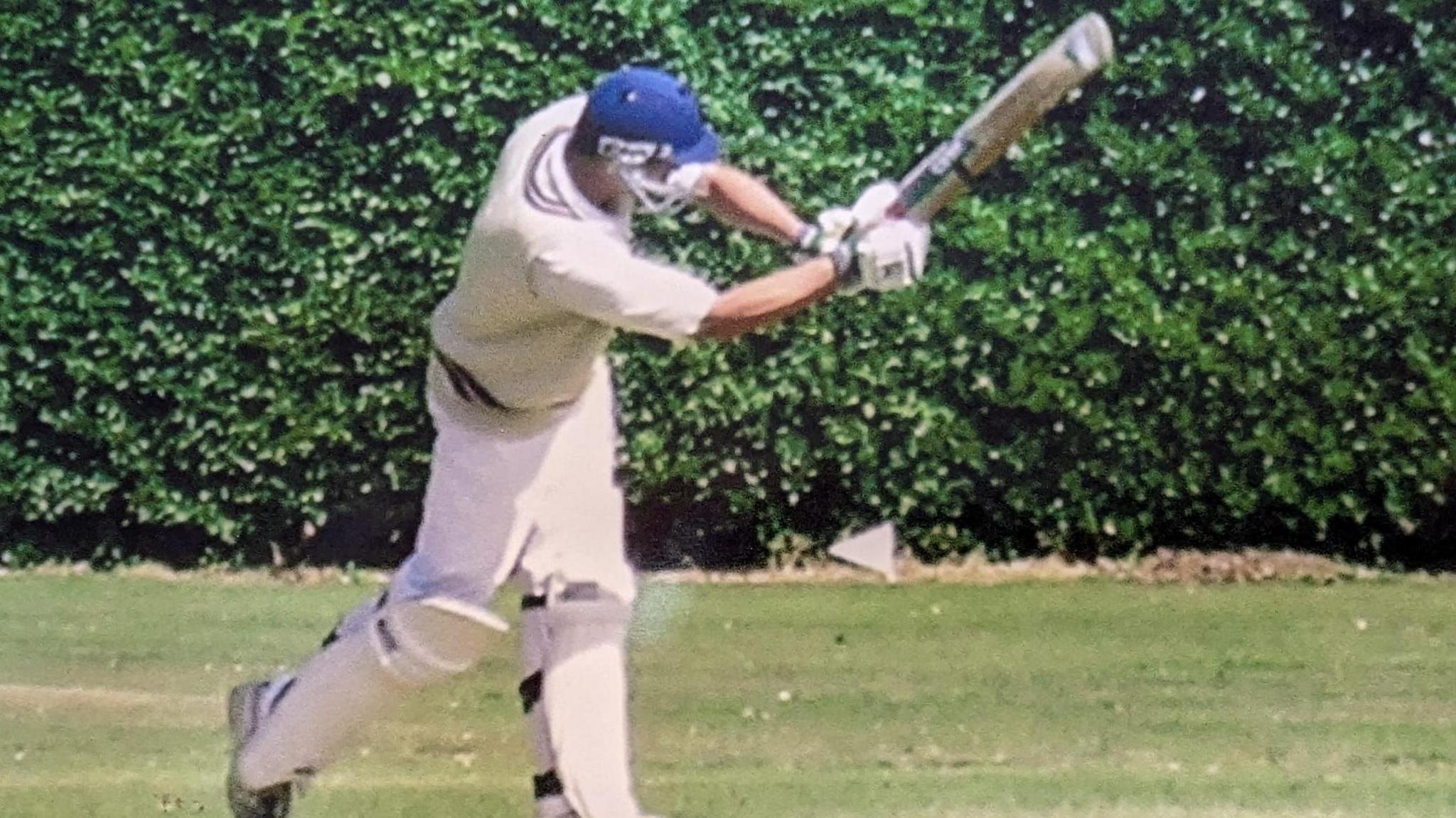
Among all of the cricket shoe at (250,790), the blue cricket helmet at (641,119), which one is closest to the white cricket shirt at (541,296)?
the blue cricket helmet at (641,119)

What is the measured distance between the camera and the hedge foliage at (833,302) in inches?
268

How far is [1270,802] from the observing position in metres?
4.86

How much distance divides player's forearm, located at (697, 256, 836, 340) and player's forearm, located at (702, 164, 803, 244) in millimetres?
608

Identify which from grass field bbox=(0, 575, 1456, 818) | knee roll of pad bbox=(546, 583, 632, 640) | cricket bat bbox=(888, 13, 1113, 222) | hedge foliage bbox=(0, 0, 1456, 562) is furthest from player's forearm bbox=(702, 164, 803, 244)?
hedge foliage bbox=(0, 0, 1456, 562)

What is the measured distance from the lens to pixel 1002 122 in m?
4.39

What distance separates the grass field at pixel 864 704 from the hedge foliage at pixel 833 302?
0.37 metres

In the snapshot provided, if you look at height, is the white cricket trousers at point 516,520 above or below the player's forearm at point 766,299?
below

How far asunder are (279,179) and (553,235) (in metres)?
3.20

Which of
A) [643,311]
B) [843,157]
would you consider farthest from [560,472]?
[843,157]

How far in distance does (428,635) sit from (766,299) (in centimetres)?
103

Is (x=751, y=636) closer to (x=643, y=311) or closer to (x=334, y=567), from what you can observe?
(x=334, y=567)

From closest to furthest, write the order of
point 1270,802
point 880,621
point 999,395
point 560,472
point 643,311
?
point 643,311
point 560,472
point 1270,802
point 880,621
point 999,395

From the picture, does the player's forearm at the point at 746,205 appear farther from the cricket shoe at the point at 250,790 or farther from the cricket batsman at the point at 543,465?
the cricket shoe at the point at 250,790

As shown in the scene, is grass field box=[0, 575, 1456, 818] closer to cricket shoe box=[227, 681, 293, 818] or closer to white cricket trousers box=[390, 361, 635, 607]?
cricket shoe box=[227, 681, 293, 818]
